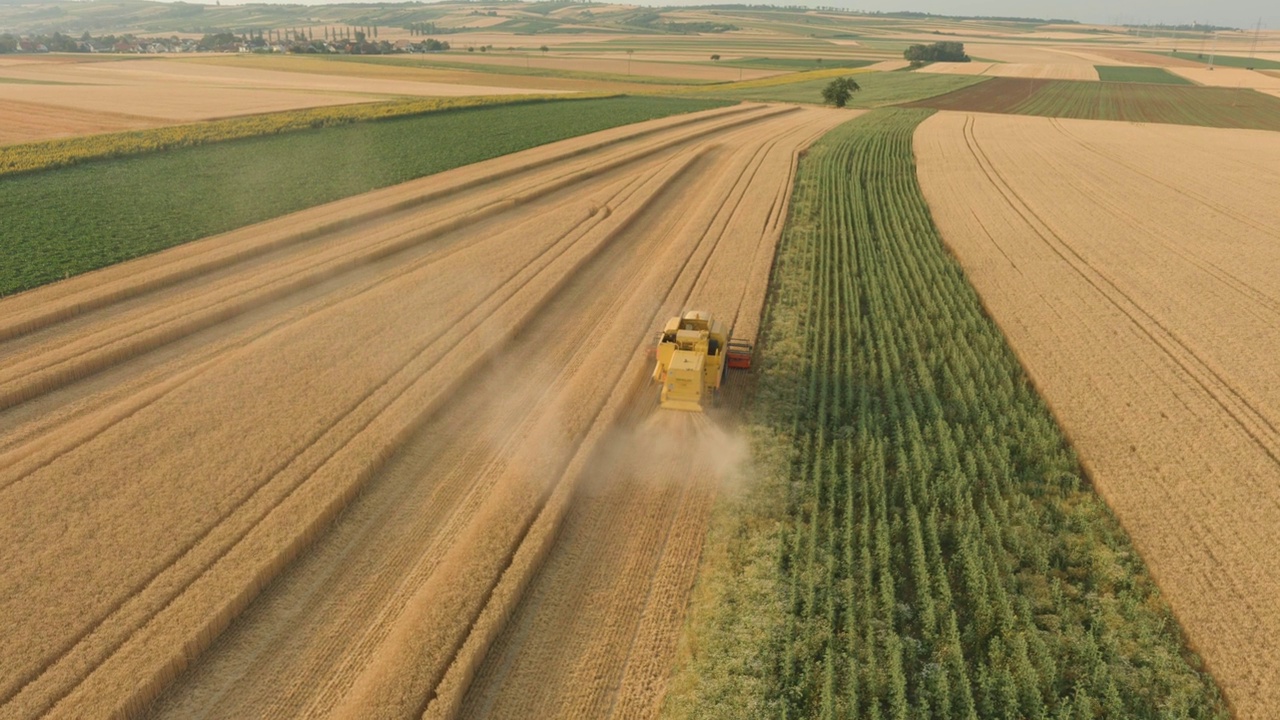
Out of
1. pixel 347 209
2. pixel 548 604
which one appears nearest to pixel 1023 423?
pixel 548 604

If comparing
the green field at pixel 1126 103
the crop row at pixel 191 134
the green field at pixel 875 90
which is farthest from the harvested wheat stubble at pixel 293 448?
the green field at pixel 1126 103

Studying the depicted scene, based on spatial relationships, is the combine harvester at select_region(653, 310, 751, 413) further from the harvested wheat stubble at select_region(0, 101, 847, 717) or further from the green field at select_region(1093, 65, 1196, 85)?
the green field at select_region(1093, 65, 1196, 85)

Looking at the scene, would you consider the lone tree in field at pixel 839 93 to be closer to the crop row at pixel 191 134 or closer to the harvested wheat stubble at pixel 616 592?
the crop row at pixel 191 134

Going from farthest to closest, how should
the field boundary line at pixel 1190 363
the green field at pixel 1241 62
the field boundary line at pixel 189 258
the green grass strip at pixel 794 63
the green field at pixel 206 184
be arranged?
the green field at pixel 1241 62 < the green grass strip at pixel 794 63 < the green field at pixel 206 184 < the field boundary line at pixel 189 258 < the field boundary line at pixel 1190 363

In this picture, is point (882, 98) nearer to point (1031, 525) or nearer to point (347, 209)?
point (347, 209)

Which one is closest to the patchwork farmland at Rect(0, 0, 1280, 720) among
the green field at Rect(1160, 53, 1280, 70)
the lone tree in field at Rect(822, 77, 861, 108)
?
the lone tree in field at Rect(822, 77, 861, 108)
